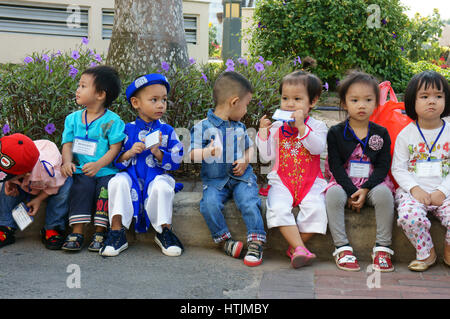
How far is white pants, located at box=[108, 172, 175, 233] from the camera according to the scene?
10.4 feet

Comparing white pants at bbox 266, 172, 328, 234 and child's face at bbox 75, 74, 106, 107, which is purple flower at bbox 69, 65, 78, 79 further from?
white pants at bbox 266, 172, 328, 234

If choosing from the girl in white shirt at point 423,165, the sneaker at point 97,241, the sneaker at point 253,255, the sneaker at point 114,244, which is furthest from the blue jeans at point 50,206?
the girl in white shirt at point 423,165

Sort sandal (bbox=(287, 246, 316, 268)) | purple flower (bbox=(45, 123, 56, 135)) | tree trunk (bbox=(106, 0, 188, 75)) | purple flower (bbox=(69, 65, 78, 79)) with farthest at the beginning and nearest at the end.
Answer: tree trunk (bbox=(106, 0, 188, 75)) < purple flower (bbox=(69, 65, 78, 79)) < purple flower (bbox=(45, 123, 56, 135)) < sandal (bbox=(287, 246, 316, 268))

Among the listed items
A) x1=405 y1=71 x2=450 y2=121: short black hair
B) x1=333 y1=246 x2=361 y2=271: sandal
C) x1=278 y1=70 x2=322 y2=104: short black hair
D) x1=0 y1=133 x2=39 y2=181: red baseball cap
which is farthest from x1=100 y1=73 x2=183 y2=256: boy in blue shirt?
x1=405 y1=71 x2=450 y2=121: short black hair

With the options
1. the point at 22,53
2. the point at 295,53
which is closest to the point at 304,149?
the point at 295,53

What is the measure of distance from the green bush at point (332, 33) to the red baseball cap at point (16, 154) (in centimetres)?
482

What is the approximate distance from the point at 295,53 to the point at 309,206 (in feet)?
16.3

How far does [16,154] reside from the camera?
3004mm

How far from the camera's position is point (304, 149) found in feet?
11.0

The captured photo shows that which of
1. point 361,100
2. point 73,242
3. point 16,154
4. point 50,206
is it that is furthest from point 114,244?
point 361,100

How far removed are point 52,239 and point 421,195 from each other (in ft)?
7.75

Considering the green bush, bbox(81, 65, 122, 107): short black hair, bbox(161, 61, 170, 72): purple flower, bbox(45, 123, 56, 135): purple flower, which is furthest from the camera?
the green bush

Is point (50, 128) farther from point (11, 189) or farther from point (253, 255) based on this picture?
point (253, 255)

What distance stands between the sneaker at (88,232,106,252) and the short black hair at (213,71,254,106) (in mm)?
1180
